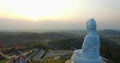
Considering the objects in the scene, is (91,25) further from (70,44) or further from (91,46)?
(70,44)

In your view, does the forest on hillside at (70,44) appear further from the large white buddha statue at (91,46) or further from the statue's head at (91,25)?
the statue's head at (91,25)

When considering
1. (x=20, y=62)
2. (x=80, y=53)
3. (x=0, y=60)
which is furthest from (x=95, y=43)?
(x=0, y=60)

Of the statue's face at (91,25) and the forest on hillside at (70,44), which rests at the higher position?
the statue's face at (91,25)

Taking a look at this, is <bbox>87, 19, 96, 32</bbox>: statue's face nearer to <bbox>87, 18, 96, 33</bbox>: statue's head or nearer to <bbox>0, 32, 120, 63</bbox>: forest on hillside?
<bbox>87, 18, 96, 33</bbox>: statue's head

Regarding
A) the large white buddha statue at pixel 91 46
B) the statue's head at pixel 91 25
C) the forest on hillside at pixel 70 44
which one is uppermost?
the statue's head at pixel 91 25

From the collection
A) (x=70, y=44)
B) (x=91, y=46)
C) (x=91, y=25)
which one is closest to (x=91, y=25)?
(x=91, y=25)

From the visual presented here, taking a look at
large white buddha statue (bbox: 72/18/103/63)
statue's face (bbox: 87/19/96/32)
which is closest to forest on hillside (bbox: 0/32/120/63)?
large white buddha statue (bbox: 72/18/103/63)

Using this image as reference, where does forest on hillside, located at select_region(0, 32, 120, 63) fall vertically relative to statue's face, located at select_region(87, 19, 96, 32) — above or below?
below

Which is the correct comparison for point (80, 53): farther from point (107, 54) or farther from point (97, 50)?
point (107, 54)

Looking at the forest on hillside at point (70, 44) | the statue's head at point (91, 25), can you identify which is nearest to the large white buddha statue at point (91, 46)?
the statue's head at point (91, 25)

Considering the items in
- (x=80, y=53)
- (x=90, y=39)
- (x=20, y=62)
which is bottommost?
(x=20, y=62)

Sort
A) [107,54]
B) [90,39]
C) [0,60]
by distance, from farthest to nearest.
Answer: [107,54] < [0,60] < [90,39]
